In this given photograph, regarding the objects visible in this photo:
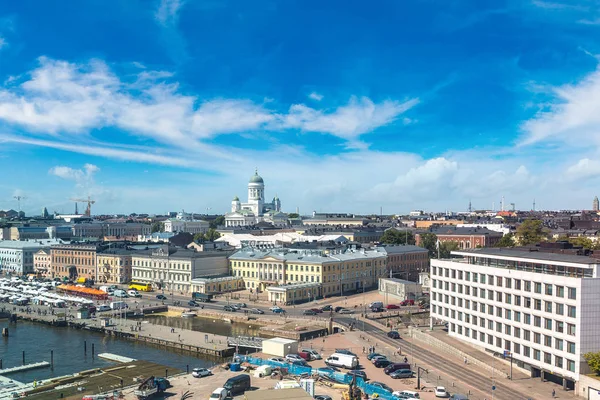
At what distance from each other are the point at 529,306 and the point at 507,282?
282 cm

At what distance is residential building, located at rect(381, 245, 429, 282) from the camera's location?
92500 mm

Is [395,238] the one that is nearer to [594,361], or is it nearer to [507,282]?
[507,282]

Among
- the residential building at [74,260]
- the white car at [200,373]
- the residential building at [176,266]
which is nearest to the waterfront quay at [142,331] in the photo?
the white car at [200,373]

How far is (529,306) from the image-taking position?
41.1 meters

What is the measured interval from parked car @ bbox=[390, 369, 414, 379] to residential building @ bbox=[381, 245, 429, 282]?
157ft

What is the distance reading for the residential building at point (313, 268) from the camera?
8050 cm

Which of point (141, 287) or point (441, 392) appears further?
point (141, 287)

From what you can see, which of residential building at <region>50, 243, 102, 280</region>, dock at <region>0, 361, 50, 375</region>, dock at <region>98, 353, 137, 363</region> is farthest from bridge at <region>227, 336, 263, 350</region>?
residential building at <region>50, 243, 102, 280</region>

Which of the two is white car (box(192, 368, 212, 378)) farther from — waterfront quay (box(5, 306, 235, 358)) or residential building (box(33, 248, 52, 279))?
residential building (box(33, 248, 52, 279))

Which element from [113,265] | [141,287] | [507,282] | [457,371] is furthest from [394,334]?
[113,265]

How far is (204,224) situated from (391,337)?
142479mm

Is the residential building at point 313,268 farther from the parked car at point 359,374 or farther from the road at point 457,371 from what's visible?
the parked car at point 359,374

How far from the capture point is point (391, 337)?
178 ft

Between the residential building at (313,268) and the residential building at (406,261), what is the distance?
7.09ft
